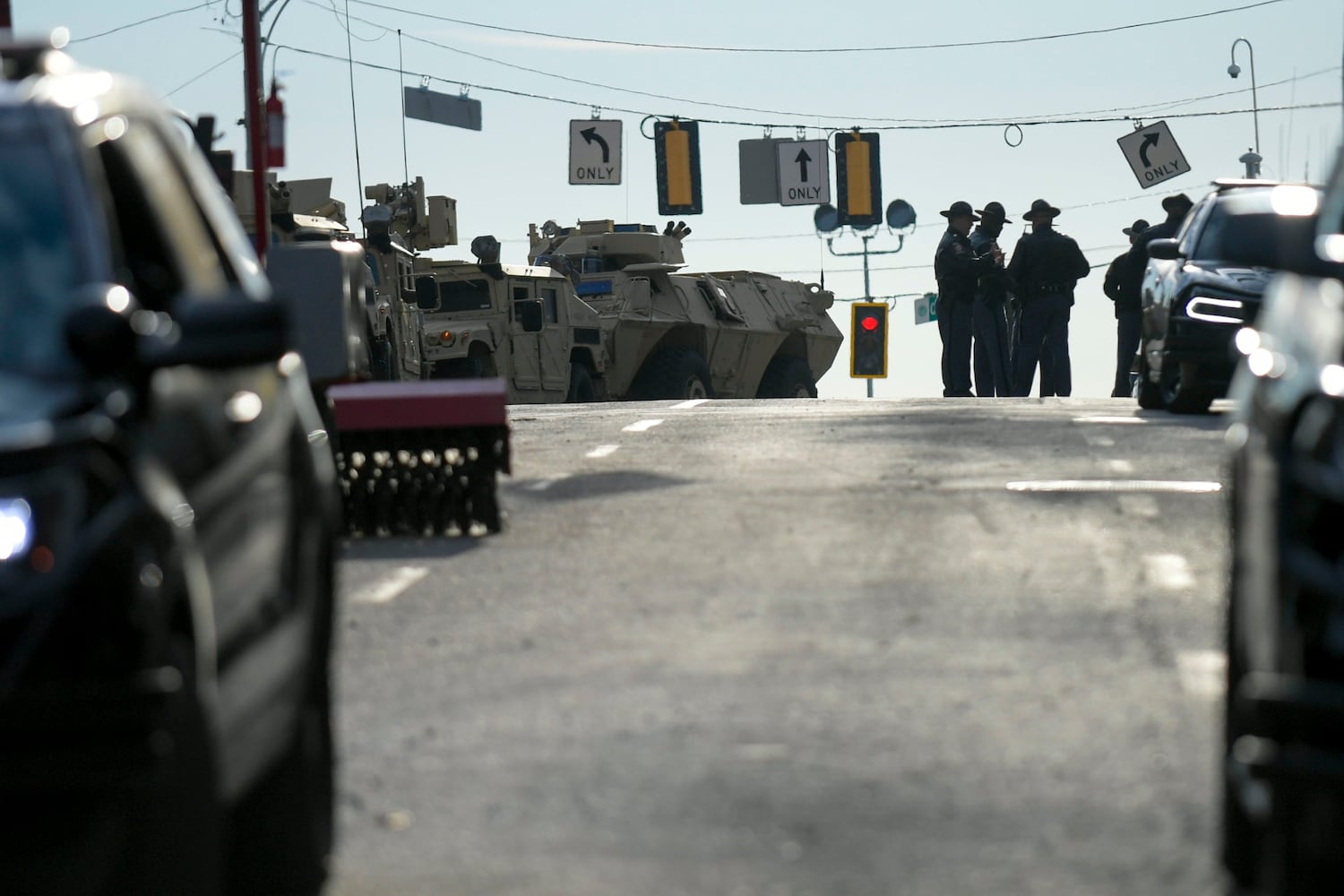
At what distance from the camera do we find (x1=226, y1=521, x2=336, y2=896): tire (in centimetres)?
445

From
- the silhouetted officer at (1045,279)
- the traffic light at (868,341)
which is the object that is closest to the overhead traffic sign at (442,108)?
the traffic light at (868,341)

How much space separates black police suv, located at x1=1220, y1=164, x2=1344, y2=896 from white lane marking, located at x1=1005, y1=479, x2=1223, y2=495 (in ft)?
25.0

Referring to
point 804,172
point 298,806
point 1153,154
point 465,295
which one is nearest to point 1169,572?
point 298,806

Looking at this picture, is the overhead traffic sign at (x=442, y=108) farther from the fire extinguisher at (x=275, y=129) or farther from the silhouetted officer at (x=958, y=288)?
the silhouetted officer at (x=958, y=288)

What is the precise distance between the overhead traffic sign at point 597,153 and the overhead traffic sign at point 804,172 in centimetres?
489

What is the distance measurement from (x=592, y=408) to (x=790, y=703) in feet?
49.9

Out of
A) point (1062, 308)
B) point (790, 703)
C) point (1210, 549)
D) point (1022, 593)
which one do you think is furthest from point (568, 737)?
point (1062, 308)

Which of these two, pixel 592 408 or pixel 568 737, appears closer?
pixel 568 737

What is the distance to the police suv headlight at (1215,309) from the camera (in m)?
16.6

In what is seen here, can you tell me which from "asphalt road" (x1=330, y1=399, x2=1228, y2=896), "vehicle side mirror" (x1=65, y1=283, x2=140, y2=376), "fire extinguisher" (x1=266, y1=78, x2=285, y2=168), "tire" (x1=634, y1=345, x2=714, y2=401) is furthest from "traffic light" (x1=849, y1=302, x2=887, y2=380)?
"vehicle side mirror" (x1=65, y1=283, x2=140, y2=376)

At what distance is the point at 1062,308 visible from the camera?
2277cm

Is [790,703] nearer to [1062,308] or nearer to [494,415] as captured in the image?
[494,415]

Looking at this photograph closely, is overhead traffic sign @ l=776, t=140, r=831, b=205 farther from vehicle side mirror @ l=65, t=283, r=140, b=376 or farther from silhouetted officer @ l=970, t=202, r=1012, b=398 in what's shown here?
vehicle side mirror @ l=65, t=283, r=140, b=376

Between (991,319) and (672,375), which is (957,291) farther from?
(672,375)
